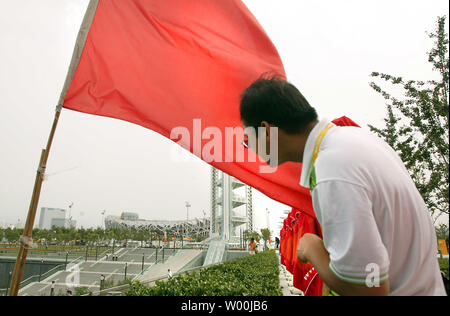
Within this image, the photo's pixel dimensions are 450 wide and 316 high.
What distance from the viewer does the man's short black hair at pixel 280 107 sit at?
101cm

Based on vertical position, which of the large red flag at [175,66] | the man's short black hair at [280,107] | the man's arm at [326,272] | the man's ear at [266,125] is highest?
the large red flag at [175,66]

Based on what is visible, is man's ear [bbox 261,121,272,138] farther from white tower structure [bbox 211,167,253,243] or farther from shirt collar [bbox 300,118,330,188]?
white tower structure [bbox 211,167,253,243]

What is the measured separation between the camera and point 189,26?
2.09m

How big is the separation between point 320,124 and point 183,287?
3.07m

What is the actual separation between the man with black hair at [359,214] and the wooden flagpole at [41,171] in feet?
4.39

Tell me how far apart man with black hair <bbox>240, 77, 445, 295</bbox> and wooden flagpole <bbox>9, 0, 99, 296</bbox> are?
1338 mm

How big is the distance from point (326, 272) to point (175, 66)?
1.72m

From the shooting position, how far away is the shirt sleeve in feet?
2.33

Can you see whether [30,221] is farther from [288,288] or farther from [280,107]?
[288,288]

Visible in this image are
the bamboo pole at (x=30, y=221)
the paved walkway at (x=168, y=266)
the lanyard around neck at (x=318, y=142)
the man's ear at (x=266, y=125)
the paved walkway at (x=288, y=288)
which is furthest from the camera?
the paved walkway at (x=168, y=266)

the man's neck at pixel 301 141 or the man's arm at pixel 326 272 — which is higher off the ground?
the man's neck at pixel 301 141

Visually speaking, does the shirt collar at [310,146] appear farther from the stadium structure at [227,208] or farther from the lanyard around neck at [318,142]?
the stadium structure at [227,208]

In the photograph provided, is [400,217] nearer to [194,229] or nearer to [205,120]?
[205,120]

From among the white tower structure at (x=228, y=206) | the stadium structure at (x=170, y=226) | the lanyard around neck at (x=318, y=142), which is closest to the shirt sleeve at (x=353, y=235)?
the lanyard around neck at (x=318, y=142)
